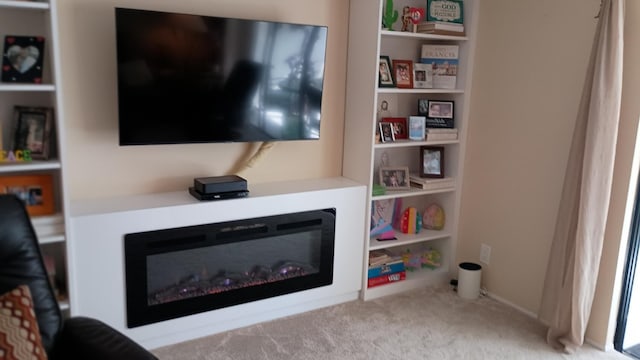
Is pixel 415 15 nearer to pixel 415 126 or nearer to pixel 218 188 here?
pixel 415 126

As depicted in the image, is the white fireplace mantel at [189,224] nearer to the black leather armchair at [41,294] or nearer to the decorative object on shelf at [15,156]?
the decorative object on shelf at [15,156]

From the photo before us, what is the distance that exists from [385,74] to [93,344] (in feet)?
7.45

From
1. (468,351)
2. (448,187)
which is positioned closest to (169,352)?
(468,351)

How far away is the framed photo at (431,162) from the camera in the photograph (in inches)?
140

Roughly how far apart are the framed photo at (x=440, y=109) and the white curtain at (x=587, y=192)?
92 centimetres

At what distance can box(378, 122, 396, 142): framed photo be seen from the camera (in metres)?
3.29

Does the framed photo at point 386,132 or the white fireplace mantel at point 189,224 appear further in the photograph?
the framed photo at point 386,132

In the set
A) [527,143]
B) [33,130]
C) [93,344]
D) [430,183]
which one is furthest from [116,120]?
[527,143]

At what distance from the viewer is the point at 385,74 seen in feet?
10.7

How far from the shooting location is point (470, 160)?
11.6 ft

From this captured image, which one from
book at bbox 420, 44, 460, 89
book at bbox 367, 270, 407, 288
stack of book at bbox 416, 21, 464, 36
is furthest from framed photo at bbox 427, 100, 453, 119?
book at bbox 367, 270, 407, 288

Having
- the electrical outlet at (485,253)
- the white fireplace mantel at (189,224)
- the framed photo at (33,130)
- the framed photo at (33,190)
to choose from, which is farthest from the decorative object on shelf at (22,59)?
the electrical outlet at (485,253)

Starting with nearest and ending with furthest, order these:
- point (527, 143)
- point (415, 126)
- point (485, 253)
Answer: point (527, 143) → point (415, 126) → point (485, 253)

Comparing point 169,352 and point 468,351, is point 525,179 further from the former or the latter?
point 169,352
